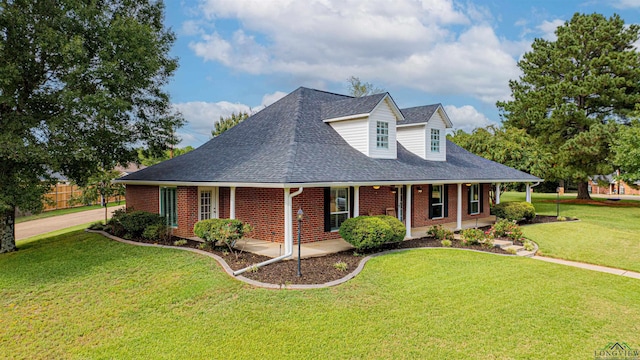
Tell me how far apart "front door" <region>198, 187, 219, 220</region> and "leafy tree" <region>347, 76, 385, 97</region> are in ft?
101

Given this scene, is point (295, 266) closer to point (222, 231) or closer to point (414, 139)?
point (222, 231)

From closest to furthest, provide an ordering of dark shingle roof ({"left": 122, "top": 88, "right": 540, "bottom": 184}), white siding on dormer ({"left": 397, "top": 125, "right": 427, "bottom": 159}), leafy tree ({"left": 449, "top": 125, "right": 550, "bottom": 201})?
dark shingle roof ({"left": 122, "top": 88, "right": 540, "bottom": 184}) → white siding on dormer ({"left": 397, "top": 125, "right": 427, "bottom": 159}) → leafy tree ({"left": 449, "top": 125, "right": 550, "bottom": 201})

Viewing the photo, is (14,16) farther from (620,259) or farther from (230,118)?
(230,118)

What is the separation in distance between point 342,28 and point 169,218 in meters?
11.9

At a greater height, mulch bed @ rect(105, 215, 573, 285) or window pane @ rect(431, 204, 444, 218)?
window pane @ rect(431, 204, 444, 218)

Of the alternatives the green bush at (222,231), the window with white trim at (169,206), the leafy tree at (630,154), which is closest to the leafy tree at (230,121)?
the window with white trim at (169,206)

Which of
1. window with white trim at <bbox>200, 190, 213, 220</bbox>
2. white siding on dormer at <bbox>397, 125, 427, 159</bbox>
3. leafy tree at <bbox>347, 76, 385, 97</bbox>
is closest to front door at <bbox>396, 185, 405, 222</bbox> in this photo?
white siding on dormer at <bbox>397, 125, 427, 159</bbox>

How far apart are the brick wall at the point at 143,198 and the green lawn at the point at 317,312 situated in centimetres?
559

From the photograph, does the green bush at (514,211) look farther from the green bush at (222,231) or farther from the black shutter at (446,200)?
the green bush at (222,231)

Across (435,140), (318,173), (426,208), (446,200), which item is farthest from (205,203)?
(446,200)

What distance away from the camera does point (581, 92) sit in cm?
2653

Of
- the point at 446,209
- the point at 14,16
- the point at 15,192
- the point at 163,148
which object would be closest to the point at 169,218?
the point at 163,148

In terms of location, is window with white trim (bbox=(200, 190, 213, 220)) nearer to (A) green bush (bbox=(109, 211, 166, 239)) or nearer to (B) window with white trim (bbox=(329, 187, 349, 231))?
(A) green bush (bbox=(109, 211, 166, 239))

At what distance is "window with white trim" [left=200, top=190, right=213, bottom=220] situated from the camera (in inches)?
547
